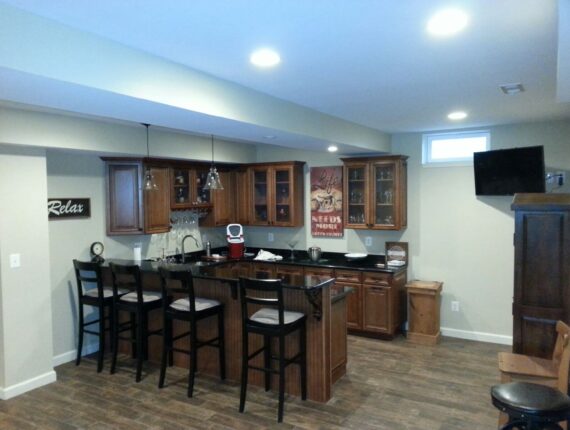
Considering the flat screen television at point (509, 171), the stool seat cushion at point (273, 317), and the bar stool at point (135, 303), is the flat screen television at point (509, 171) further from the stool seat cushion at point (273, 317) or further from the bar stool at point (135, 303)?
the bar stool at point (135, 303)

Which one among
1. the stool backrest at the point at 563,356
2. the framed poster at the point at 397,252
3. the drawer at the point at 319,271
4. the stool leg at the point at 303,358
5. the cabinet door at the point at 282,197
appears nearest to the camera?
the stool backrest at the point at 563,356

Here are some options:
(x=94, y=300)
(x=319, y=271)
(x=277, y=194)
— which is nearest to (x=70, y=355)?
(x=94, y=300)

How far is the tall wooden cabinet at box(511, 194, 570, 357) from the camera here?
3.10m

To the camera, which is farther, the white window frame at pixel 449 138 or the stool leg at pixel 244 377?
the white window frame at pixel 449 138

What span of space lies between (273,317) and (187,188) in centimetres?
286

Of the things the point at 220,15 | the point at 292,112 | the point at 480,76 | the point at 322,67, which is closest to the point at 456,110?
the point at 480,76

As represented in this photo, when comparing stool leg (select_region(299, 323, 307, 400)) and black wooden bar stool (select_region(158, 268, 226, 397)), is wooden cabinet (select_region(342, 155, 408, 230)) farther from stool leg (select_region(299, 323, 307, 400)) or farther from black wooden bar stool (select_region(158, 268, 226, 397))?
black wooden bar stool (select_region(158, 268, 226, 397))

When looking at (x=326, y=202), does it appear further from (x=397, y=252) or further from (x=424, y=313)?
(x=424, y=313)

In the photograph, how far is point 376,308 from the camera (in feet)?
17.4

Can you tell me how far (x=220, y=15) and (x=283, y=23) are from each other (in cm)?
30

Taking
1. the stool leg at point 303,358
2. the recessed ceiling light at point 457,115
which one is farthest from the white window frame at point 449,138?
the stool leg at point 303,358

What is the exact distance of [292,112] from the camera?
149 inches

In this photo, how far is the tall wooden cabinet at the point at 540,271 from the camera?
310 cm

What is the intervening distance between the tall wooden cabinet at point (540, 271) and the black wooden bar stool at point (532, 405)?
3.05 ft
